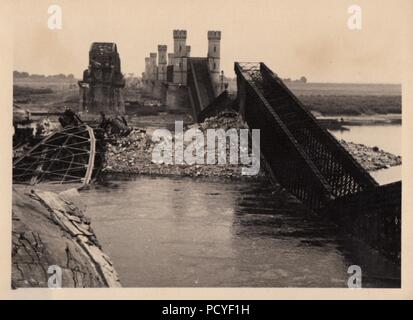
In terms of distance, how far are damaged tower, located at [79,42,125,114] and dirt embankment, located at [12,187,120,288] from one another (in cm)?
577

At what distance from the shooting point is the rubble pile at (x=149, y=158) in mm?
21094

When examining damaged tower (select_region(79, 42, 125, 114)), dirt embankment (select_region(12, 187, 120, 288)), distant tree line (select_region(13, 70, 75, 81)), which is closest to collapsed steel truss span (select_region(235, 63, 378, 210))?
damaged tower (select_region(79, 42, 125, 114))

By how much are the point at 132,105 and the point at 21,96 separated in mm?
6120

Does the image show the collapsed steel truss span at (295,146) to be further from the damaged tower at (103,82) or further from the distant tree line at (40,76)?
the distant tree line at (40,76)

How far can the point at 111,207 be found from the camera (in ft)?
59.3

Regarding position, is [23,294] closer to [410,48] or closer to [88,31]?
[88,31]

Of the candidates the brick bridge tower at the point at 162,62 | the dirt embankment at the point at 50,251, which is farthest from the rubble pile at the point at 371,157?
the dirt embankment at the point at 50,251

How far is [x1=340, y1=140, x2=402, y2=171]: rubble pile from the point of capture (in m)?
20.8

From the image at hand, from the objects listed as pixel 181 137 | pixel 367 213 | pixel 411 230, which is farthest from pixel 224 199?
pixel 411 230

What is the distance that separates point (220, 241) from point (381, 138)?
777cm

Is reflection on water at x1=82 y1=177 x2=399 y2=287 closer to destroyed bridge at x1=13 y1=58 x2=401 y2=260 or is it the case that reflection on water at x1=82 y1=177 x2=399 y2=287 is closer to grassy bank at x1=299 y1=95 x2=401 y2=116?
destroyed bridge at x1=13 y1=58 x2=401 y2=260

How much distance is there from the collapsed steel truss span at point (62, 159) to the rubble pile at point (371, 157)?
9.76 m

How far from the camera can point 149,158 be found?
2197 centimetres

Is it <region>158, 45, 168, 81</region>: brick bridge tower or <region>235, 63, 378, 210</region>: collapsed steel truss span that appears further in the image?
<region>158, 45, 168, 81</region>: brick bridge tower
